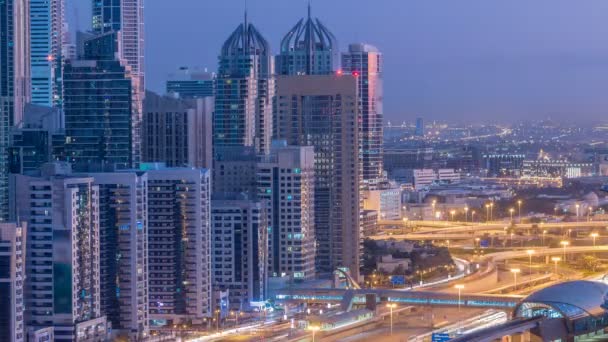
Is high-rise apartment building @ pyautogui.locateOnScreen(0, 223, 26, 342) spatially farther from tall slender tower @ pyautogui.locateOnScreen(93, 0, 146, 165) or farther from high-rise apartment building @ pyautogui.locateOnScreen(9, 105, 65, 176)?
tall slender tower @ pyautogui.locateOnScreen(93, 0, 146, 165)

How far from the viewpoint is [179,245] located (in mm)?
21281

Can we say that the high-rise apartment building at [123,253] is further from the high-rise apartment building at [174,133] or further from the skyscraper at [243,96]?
the skyscraper at [243,96]

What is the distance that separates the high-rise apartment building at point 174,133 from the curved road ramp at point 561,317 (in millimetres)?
9887

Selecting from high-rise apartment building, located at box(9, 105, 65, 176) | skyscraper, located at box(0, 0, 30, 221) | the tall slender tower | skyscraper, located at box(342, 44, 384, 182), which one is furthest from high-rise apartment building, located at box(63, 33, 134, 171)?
the tall slender tower

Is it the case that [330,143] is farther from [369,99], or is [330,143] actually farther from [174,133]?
[369,99]

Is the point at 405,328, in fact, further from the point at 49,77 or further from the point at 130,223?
the point at 49,77

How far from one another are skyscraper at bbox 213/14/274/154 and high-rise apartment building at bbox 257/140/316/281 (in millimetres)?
6146

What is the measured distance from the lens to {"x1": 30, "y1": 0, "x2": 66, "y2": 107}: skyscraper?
118 ft

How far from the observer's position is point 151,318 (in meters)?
20.8

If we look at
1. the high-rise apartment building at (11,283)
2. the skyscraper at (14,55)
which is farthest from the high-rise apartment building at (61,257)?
the skyscraper at (14,55)

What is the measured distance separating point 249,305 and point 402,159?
30.7 m

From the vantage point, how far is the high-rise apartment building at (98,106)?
79.4 feet

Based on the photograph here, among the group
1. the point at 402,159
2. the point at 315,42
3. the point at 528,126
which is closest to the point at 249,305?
the point at 315,42

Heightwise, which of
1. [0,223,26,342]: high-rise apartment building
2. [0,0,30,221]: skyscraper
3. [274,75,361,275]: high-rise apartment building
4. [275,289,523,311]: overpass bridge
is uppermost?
[0,0,30,221]: skyscraper
